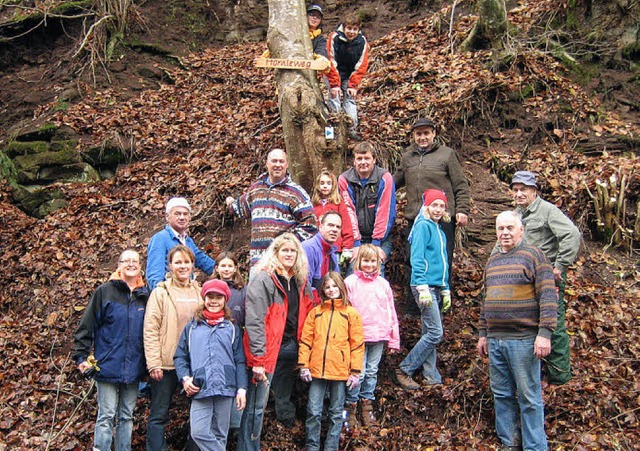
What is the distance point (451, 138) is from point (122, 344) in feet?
20.8

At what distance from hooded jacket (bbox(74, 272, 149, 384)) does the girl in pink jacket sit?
215 centimetres

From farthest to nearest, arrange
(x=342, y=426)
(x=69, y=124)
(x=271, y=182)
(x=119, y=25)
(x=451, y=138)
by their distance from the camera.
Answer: (x=119, y=25) → (x=69, y=124) → (x=451, y=138) → (x=271, y=182) → (x=342, y=426)

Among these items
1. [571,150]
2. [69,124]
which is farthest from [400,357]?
[69,124]

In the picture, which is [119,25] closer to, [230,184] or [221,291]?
[230,184]

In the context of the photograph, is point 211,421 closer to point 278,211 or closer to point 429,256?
point 278,211

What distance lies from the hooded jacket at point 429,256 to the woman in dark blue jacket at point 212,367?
2172mm

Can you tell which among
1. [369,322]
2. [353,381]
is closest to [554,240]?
[369,322]

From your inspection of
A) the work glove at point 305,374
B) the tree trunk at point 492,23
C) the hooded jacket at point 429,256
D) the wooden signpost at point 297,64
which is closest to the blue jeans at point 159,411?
the work glove at point 305,374

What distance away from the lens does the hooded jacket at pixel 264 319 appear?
534cm

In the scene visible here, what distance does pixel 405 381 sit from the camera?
645 centimetres

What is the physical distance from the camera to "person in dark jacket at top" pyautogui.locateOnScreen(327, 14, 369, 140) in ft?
27.8

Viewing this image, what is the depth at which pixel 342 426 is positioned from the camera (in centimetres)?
593

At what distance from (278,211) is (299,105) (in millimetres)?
1882

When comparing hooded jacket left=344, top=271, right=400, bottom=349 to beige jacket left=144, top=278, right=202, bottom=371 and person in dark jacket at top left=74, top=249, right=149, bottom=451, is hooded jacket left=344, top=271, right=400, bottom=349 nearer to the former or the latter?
beige jacket left=144, top=278, right=202, bottom=371
